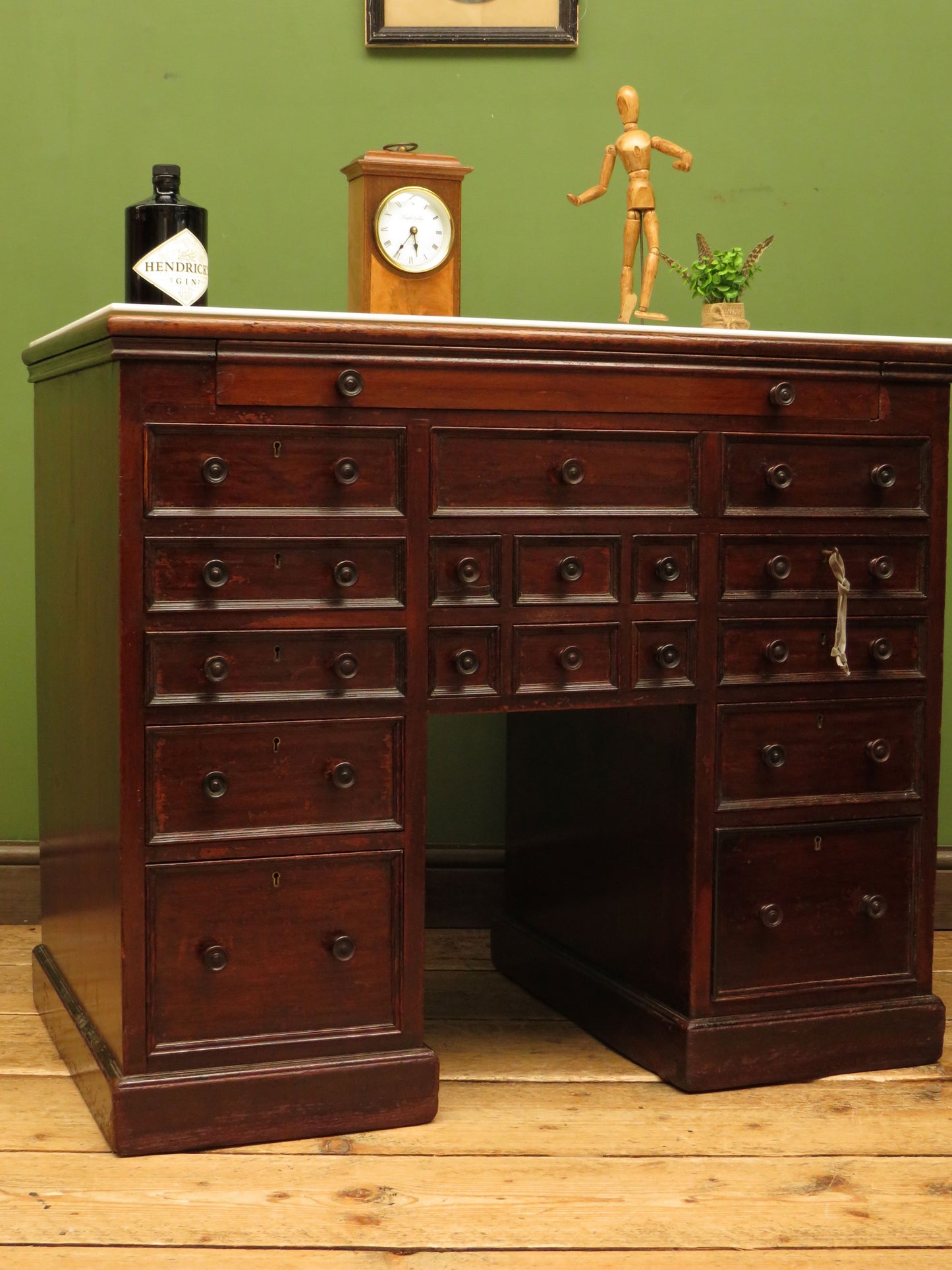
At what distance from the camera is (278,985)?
2070 mm

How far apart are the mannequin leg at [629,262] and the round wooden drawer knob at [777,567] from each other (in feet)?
1.58

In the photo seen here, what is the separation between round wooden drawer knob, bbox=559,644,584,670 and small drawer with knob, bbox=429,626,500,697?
10 centimetres

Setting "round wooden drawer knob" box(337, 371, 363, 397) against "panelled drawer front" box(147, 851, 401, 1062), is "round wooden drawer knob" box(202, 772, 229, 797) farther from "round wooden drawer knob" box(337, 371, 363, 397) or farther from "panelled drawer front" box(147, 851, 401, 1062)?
"round wooden drawer knob" box(337, 371, 363, 397)

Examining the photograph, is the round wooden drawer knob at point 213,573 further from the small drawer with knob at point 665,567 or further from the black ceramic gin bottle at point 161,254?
the small drawer with knob at point 665,567

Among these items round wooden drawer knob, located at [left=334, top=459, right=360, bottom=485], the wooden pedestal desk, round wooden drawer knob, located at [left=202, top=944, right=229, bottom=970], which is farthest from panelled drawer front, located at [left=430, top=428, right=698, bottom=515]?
round wooden drawer knob, located at [left=202, top=944, right=229, bottom=970]

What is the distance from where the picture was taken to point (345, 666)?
2.05 m

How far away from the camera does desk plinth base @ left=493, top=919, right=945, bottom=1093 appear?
2.27 m

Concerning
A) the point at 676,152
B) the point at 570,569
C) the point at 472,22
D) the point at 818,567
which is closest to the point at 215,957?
the point at 570,569

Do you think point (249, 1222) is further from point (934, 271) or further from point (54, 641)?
point (934, 271)

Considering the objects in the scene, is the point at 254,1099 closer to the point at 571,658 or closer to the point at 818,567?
the point at 571,658

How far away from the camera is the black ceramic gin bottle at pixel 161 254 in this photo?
6.88 feet

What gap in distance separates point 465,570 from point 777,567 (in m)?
0.51

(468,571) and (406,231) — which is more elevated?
(406,231)

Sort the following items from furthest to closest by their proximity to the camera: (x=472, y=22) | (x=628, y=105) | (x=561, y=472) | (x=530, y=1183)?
(x=472, y=22) → (x=628, y=105) → (x=561, y=472) → (x=530, y=1183)
